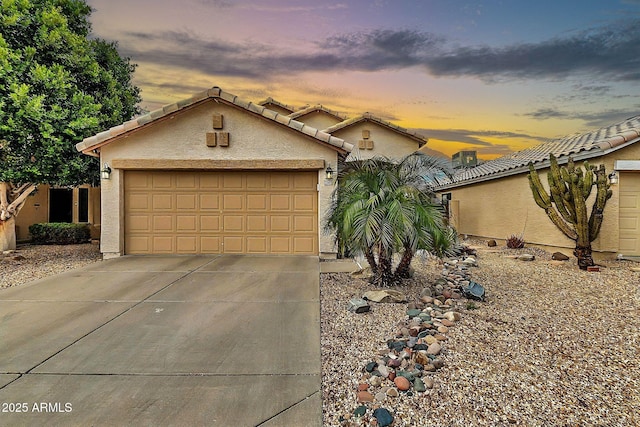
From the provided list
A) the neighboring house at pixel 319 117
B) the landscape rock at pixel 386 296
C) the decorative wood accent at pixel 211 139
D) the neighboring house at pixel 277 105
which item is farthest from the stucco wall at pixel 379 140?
the landscape rock at pixel 386 296

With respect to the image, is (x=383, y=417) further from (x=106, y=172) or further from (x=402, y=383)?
(x=106, y=172)

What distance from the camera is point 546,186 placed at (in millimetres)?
11078

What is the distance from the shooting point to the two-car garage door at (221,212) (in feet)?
32.1

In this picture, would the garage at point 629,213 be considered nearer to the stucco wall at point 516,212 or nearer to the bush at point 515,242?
the stucco wall at point 516,212

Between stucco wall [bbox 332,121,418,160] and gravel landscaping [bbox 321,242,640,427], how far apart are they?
33.7ft

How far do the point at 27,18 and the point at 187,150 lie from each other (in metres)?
5.83

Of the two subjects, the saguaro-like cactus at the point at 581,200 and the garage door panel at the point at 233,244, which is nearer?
the saguaro-like cactus at the point at 581,200

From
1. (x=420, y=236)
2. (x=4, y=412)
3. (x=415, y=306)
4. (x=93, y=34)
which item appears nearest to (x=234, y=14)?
(x=93, y=34)

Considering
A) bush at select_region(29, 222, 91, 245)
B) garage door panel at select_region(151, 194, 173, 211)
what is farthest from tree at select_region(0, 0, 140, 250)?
garage door panel at select_region(151, 194, 173, 211)

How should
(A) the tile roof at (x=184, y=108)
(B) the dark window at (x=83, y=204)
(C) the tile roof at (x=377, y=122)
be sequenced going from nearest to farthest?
1. (A) the tile roof at (x=184, y=108)
2. (B) the dark window at (x=83, y=204)
3. (C) the tile roof at (x=377, y=122)

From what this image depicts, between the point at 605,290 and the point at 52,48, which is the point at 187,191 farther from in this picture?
the point at 605,290

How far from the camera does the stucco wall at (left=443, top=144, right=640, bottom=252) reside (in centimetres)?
925

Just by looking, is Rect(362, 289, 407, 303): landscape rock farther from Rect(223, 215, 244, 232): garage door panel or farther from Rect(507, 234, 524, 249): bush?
Rect(507, 234, 524, 249): bush

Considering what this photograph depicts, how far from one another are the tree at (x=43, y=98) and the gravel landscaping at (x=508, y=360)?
8.80m
